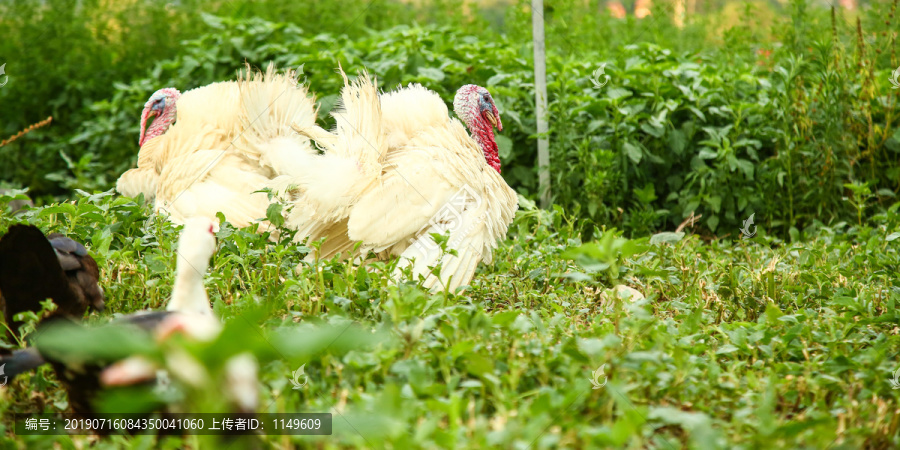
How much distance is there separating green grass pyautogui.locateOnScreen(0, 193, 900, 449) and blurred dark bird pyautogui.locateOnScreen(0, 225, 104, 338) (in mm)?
138

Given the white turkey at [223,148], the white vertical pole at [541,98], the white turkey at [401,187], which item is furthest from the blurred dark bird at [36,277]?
the white vertical pole at [541,98]

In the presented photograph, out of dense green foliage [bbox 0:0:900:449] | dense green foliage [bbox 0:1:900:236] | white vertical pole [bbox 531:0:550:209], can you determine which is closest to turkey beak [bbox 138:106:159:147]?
dense green foliage [bbox 0:1:900:236]

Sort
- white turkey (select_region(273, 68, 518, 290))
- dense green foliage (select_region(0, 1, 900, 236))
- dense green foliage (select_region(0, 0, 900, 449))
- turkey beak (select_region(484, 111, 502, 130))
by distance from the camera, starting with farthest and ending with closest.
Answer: dense green foliage (select_region(0, 1, 900, 236)) < turkey beak (select_region(484, 111, 502, 130)) < white turkey (select_region(273, 68, 518, 290)) < dense green foliage (select_region(0, 0, 900, 449))

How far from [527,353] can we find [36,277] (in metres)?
1.57

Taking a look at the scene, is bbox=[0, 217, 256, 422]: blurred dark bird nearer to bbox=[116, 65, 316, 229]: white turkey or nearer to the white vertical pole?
bbox=[116, 65, 316, 229]: white turkey

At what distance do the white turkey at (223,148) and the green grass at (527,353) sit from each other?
48 centimetres

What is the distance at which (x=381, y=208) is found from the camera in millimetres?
3320

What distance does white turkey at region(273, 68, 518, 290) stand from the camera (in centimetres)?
332

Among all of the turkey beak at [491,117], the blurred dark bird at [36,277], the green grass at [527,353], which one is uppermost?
the turkey beak at [491,117]

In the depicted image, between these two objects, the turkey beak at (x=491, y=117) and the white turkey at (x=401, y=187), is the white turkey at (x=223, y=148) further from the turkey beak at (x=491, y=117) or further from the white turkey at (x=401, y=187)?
the turkey beak at (x=491, y=117)

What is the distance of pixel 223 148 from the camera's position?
4.09 meters

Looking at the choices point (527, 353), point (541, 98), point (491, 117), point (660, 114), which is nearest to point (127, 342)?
point (527, 353)

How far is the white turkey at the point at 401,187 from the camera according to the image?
10.9ft

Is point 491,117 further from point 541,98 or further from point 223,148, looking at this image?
point 223,148
